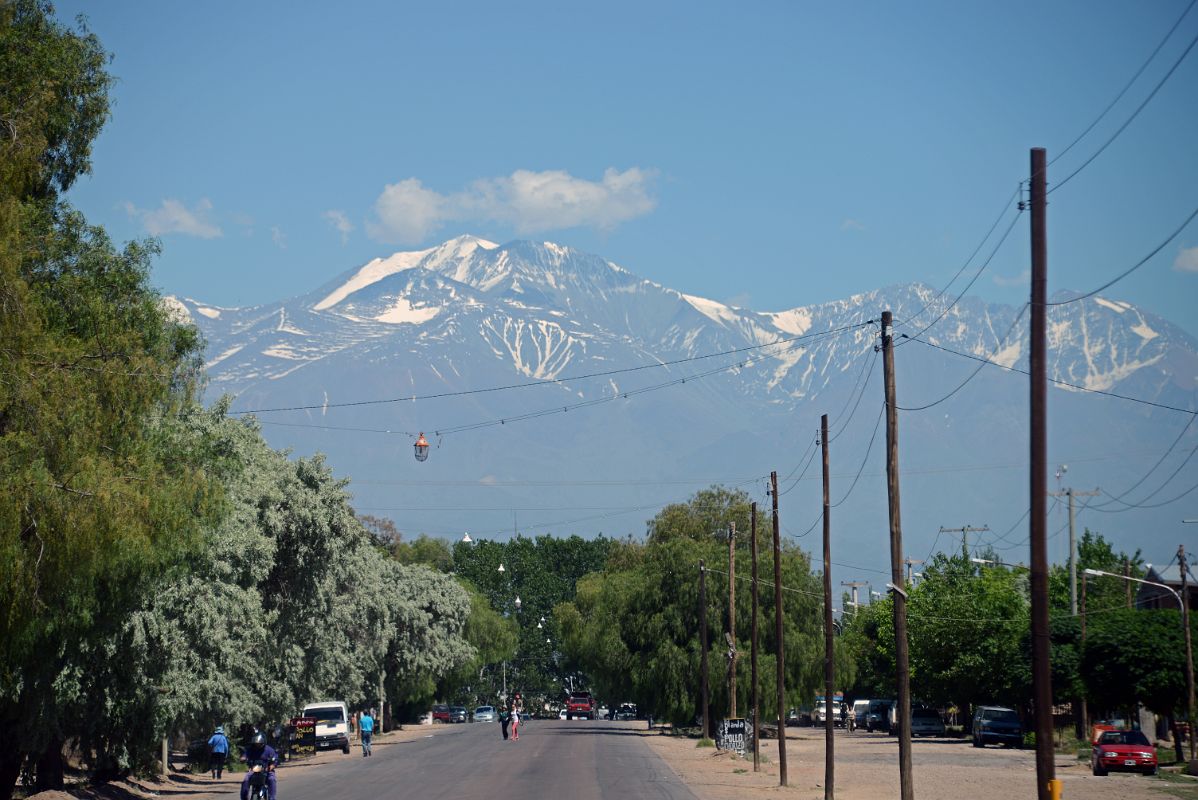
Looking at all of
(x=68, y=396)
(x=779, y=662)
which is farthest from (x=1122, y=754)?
(x=68, y=396)

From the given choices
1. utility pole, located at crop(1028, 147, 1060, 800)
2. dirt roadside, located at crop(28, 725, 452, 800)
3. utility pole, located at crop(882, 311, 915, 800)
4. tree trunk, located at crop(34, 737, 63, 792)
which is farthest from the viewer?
dirt roadside, located at crop(28, 725, 452, 800)

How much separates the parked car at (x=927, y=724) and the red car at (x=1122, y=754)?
1501 inches

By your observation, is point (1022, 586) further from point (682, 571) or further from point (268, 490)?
point (268, 490)

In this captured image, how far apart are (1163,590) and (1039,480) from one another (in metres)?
74.1

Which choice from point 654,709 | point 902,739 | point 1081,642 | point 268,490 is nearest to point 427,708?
point 654,709

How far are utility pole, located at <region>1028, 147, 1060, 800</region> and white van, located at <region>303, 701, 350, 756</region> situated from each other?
51.7 metres

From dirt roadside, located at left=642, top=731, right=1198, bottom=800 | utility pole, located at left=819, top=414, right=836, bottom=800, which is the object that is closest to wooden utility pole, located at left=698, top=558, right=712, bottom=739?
dirt roadside, located at left=642, top=731, right=1198, bottom=800

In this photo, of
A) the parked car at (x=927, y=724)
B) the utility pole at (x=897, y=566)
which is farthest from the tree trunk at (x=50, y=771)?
the parked car at (x=927, y=724)

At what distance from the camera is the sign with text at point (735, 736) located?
207 ft

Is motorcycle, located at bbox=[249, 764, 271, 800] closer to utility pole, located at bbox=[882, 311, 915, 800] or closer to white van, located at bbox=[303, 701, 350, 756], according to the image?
utility pole, located at bbox=[882, 311, 915, 800]

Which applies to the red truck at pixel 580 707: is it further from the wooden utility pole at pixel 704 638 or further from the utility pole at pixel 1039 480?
the utility pole at pixel 1039 480

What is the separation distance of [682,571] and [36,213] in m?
58.9

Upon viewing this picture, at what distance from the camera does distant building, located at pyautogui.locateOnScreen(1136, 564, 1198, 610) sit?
8794 cm

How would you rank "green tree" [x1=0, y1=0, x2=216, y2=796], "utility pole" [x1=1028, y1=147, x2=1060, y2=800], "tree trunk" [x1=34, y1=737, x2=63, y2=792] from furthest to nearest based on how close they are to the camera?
"tree trunk" [x1=34, y1=737, x2=63, y2=792]
"green tree" [x1=0, y1=0, x2=216, y2=796]
"utility pole" [x1=1028, y1=147, x2=1060, y2=800]
